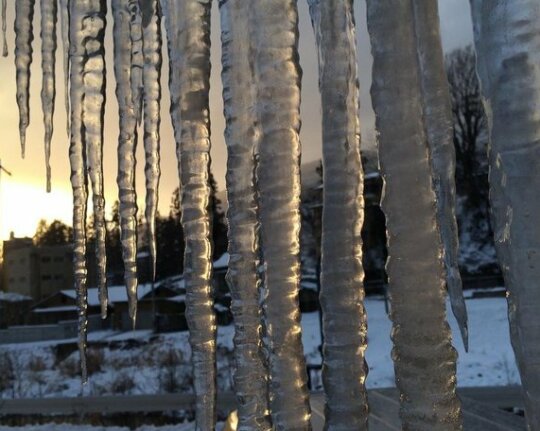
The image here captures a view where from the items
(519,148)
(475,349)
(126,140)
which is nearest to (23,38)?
(126,140)

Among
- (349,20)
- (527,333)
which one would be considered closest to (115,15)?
(349,20)

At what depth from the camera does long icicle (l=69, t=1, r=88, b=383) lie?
1573 millimetres

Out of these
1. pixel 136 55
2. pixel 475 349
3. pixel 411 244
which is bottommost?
pixel 475 349

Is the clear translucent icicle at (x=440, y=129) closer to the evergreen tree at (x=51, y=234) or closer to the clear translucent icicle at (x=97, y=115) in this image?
the clear translucent icicle at (x=97, y=115)

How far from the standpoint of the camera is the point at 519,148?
72 cm

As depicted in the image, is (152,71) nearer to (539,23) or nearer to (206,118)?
(206,118)

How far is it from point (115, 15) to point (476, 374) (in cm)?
1226

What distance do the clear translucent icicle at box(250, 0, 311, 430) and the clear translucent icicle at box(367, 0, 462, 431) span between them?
5.7 inches

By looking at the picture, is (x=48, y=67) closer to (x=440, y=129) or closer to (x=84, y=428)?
(x=440, y=129)

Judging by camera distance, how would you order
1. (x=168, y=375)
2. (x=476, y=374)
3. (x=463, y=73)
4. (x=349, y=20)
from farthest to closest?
(x=463, y=73) < (x=168, y=375) < (x=476, y=374) < (x=349, y=20)

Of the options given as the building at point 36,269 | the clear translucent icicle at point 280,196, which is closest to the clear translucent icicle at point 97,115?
the clear translucent icicle at point 280,196

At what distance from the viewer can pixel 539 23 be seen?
710mm

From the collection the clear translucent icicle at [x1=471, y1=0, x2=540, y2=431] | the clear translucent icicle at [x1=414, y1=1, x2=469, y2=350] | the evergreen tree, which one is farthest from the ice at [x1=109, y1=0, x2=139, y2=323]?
the evergreen tree

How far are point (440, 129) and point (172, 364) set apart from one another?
14.2m
